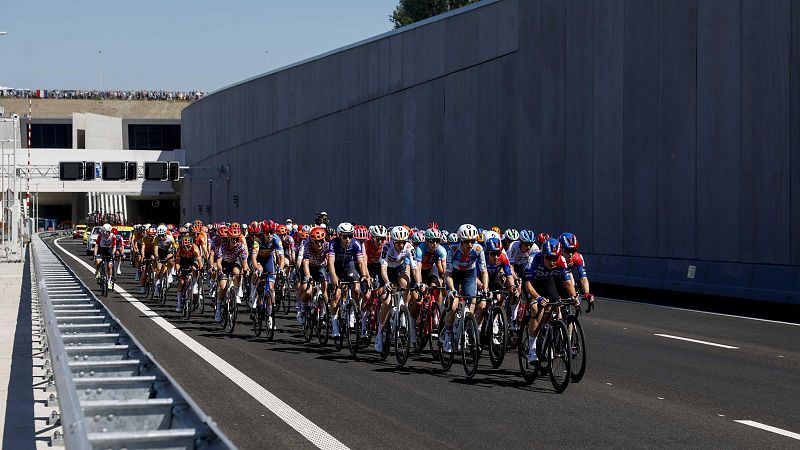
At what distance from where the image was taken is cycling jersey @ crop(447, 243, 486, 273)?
14.9 m

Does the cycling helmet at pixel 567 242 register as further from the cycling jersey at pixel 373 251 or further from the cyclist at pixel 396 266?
the cycling jersey at pixel 373 251

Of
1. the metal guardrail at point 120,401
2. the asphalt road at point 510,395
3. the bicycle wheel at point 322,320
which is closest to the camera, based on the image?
the metal guardrail at point 120,401

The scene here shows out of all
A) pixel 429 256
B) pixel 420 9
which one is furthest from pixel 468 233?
pixel 420 9

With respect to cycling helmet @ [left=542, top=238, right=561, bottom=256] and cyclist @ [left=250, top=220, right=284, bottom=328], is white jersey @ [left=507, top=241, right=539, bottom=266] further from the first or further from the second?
cyclist @ [left=250, top=220, right=284, bottom=328]

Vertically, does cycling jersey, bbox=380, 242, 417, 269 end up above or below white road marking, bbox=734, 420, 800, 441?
above

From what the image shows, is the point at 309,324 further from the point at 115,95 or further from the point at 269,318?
the point at 115,95

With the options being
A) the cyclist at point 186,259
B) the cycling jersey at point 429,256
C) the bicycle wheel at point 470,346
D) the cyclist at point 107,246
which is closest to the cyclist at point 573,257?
the bicycle wheel at point 470,346

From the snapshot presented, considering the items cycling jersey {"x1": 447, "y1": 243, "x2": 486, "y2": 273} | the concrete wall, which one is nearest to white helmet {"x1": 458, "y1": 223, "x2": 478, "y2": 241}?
cycling jersey {"x1": 447, "y1": 243, "x2": 486, "y2": 273}

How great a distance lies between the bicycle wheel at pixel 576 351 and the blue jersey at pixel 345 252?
448cm

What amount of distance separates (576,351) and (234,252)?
958 cm

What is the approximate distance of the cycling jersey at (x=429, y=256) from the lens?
1569 cm

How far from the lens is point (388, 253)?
1608 centimetres

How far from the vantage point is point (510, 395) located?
39.9 feet

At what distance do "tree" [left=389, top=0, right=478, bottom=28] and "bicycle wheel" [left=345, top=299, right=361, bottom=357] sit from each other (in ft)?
351
